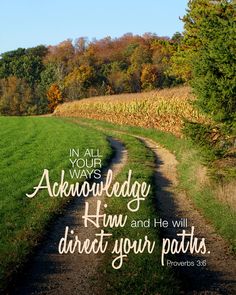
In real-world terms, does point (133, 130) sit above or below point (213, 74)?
below

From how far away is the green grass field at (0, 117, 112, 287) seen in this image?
10.4 metres

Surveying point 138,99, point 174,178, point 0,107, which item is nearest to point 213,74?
point 174,178

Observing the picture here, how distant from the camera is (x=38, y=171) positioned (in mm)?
19859

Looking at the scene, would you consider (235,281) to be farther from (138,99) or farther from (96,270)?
(138,99)

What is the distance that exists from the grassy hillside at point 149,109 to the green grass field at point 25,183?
674 centimetres

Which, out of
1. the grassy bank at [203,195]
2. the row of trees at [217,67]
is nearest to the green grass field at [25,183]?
the grassy bank at [203,195]

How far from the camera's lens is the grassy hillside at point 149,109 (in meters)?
35.3

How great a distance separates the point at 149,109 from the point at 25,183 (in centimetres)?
2629

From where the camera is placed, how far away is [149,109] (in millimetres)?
42312

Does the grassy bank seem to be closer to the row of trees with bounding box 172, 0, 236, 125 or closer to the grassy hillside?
the row of trees with bounding box 172, 0, 236, 125

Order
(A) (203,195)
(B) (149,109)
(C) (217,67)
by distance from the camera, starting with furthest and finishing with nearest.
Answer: (B) (149,109)
(A) (203,195)
(C) (217,67)

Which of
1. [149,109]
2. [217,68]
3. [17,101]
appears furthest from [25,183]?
[17,101]

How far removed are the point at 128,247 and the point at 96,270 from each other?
1.35m

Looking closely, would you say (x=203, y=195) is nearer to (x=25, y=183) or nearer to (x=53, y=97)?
(x=25, y=183)
